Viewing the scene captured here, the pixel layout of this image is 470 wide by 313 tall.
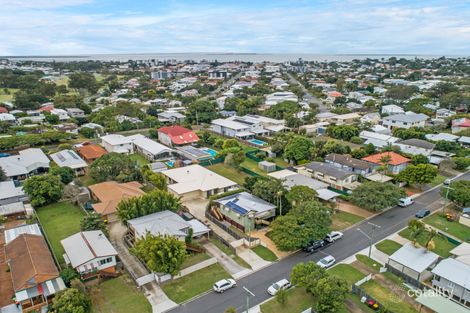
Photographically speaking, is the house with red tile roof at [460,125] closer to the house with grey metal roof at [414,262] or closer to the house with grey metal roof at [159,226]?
the house with grey metal roof at [414,262]

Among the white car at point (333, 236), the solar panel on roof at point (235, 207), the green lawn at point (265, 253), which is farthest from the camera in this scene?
the solar panel on roof at point (235, 207)

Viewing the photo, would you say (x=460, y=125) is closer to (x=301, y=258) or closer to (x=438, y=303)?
(x=301, y=258)

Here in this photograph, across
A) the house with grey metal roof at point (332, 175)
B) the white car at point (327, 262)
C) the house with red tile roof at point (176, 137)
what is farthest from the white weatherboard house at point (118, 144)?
the white car at point (327, 262)

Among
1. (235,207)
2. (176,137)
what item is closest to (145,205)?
(235,207)

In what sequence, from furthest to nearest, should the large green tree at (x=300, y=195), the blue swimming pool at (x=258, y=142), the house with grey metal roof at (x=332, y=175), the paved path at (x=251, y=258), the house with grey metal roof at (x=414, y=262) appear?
1. the blue swimming pool at (x=258, y=142)
2. the house with grey metal roof at (x=332, y=175)
3. the large green tree at (x=300, y=195)
4. the paved path at (x=251, y=258)
5. the house with grey metal roof at (x=414, y=262)

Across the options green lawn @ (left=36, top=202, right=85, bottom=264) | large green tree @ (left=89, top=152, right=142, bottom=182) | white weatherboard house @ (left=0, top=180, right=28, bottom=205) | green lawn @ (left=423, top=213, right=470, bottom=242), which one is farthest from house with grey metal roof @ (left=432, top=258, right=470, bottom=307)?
white weatherboard house @ (left=0, top=180, right=28, bottom=205)

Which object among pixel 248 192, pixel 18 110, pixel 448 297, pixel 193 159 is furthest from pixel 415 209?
pixel 18 110
